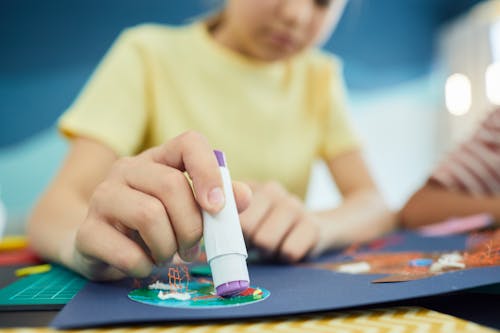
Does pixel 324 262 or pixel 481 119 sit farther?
pixel 481 119

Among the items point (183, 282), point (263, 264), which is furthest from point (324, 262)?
point (183, 282)

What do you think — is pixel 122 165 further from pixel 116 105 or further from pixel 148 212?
pixel 116 105

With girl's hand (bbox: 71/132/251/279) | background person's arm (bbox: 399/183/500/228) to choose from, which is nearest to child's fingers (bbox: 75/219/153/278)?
girl's hand (bbox: 71/132/251/279)

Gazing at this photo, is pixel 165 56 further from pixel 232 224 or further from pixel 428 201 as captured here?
pixel 232 224

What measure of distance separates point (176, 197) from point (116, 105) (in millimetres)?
477

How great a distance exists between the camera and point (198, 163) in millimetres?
339

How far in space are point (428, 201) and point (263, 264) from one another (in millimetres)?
424

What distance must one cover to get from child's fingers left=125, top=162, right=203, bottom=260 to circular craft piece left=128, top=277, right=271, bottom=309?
0.10ft

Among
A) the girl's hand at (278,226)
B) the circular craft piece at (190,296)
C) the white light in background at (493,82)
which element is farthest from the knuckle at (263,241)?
the white light in background at (493,82)

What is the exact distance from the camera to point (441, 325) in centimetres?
29

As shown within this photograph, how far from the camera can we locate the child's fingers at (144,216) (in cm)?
35

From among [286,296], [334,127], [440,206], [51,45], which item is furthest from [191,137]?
[51,45]

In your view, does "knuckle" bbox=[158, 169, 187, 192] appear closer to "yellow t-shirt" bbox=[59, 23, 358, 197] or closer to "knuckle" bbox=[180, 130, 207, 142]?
"knuckle" bbox=[180, 130, 207, 142]

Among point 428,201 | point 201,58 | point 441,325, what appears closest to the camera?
point 441,325
